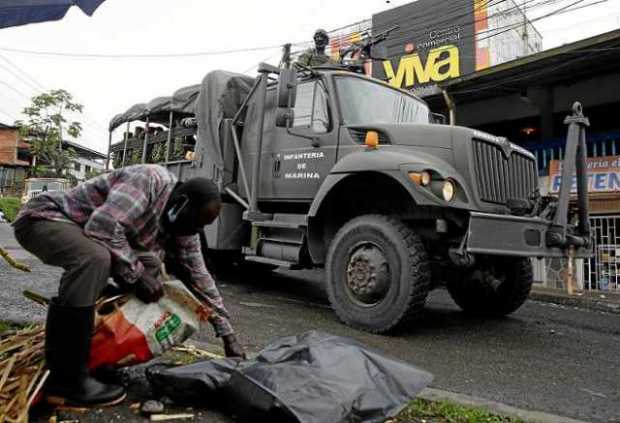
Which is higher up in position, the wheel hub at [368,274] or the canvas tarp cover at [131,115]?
the canvas tarp cover at [131,115]

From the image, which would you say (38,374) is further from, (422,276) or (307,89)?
(307,89)

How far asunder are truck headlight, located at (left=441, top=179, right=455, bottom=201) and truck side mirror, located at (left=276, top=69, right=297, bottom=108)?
1.92 metres

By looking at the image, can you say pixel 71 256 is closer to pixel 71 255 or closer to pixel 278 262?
pixel 71 255

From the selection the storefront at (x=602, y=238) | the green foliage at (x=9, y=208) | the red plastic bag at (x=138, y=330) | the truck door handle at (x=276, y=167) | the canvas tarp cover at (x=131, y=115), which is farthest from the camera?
the green foliage at (x=9, y=208)

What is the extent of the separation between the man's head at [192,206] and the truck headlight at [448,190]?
2154mm

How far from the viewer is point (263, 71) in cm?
567

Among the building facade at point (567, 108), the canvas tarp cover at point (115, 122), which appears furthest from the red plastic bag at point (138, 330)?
the building facade at point (567, 108)

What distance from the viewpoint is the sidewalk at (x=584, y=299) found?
6465 millimetres

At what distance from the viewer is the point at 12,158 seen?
4038 centimetres

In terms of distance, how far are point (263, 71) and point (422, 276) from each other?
3.17 m

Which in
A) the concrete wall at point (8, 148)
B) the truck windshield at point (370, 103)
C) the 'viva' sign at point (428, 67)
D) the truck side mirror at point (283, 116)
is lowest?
the truck side mirror at point (283, 116)

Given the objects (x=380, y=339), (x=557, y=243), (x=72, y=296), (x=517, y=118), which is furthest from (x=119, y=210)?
(x=517, y=118)

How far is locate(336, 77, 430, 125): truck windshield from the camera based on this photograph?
5047 millimetres

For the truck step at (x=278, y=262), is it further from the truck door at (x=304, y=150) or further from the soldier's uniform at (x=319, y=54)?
the soldier's uniform at (x=319, y=54)
